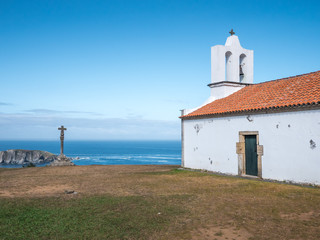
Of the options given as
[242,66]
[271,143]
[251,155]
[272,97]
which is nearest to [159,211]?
[271,143]

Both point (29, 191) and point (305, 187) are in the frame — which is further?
point (305, 187)

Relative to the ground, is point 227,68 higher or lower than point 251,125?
higher

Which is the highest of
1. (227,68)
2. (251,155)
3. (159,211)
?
(227,68)

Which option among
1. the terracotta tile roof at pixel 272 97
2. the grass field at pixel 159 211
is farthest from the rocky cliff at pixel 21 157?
the grass field at pixel 159 211

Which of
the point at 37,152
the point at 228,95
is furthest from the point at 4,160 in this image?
the point at 228,95

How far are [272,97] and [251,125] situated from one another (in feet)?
5.74

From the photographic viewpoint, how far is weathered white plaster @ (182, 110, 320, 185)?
1104 cm

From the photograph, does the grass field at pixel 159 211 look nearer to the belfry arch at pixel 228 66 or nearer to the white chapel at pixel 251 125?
the white chapel at pixel 251 125

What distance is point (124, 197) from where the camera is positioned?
891 centimetres

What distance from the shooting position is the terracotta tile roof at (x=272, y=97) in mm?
11938

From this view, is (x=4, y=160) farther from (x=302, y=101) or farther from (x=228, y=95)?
(x=302, y=101)

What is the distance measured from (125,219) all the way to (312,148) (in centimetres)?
814

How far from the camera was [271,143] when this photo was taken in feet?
40.8

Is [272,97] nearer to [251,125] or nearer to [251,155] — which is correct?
[251,125]
